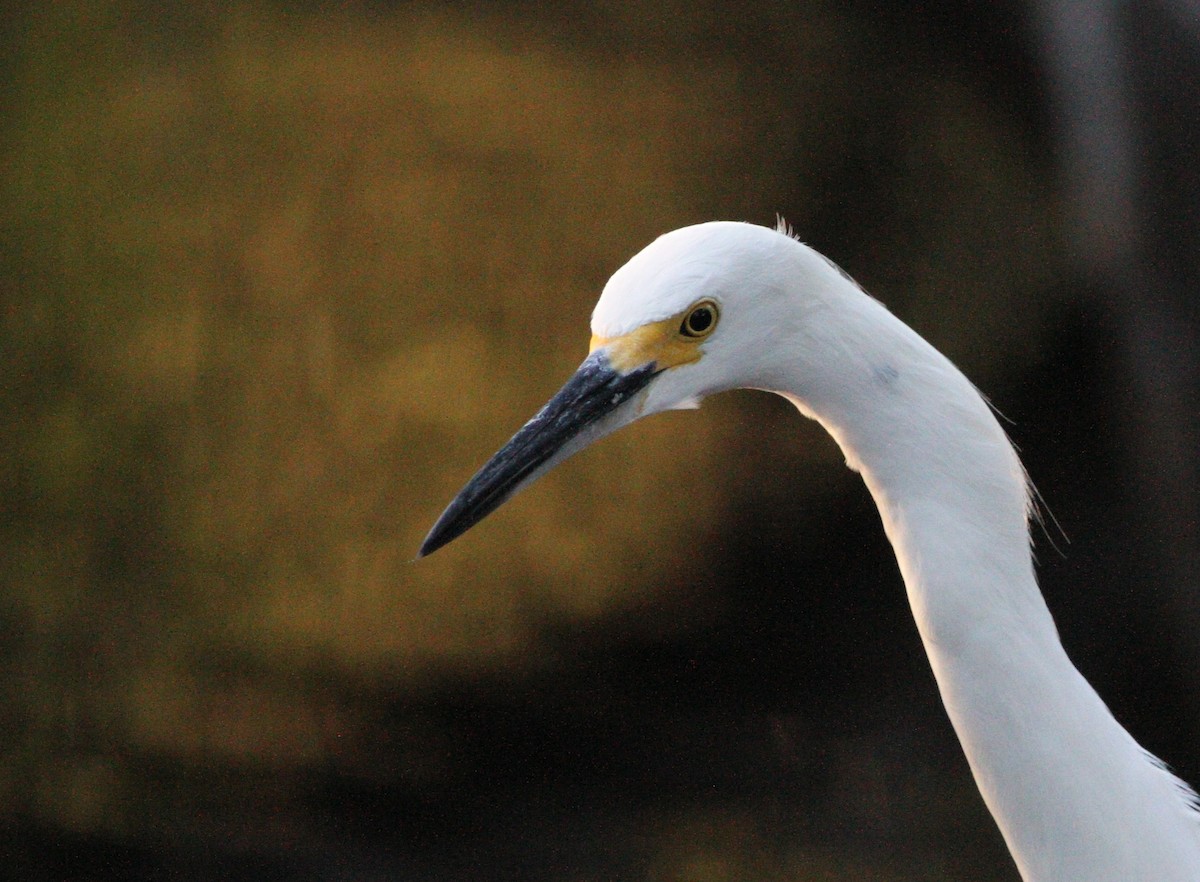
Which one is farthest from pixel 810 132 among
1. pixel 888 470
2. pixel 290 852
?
pixel 290 852

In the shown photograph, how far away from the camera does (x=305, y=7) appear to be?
1.55 m

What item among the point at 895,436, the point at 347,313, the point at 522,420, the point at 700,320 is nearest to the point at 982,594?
the point at 895,436

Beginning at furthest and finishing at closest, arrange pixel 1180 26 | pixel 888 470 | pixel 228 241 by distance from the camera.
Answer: pixel 228 241, pixel 1180 26, pixel 888 470

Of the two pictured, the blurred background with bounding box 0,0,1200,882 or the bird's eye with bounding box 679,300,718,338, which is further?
the blurred background with bounding box 0,0,1200,882

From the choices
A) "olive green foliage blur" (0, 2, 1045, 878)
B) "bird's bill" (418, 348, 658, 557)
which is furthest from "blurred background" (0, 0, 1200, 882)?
"bird's bill" (418, 348, 658, 557)

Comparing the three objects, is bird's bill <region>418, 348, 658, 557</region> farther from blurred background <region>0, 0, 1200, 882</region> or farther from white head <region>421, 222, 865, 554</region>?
blurred background <region>0, 0, 1200, 882</region>

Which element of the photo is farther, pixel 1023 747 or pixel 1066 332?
pixel 1066 332

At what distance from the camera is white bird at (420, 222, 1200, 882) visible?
619 mm

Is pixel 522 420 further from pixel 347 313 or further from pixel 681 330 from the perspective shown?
pixel 681 330

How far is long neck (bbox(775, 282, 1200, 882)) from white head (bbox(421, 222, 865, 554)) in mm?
25

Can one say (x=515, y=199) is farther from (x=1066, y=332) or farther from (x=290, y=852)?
(x=290, y=852)

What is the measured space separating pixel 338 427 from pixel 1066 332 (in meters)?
0.99

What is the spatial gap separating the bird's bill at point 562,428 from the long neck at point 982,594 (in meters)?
0.09

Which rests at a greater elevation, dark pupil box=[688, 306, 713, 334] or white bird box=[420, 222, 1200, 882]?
dark pupil box=[688, 306, 713, 334]
